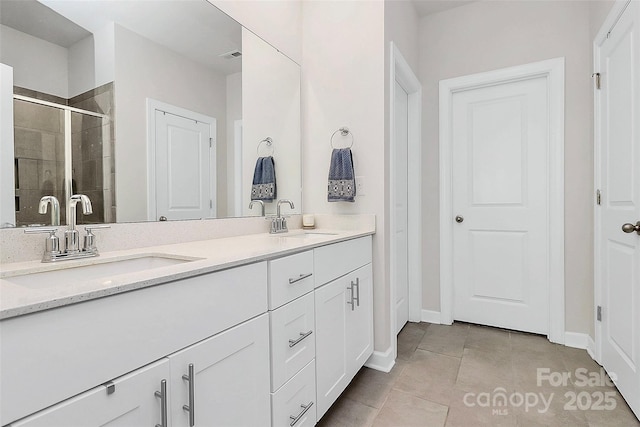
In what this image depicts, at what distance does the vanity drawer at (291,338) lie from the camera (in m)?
1.11

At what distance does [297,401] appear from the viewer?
48.5 inches

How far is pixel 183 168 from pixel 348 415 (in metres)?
1.40

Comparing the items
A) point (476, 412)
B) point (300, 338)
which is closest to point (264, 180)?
point (300, 338)

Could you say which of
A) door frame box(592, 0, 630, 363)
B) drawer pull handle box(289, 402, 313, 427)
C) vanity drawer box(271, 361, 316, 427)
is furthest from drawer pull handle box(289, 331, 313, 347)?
door frame box(592, 0, 630, 363)

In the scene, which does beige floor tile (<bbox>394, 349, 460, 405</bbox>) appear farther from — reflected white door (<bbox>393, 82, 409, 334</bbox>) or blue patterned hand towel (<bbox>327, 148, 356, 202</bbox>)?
blue patterned hand towel (<bbox>327, 148, 356, 202</bbox>)

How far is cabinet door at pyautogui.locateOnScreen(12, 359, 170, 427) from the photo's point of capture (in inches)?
23.0

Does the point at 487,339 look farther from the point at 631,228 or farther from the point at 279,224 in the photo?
the point at 279,224

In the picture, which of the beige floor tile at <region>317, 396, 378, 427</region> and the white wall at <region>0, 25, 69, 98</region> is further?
the beige floor tile at <region>317, 396, 378, 427</region>

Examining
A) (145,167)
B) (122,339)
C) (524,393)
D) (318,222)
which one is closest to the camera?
(122,339)

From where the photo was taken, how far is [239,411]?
3.17ft

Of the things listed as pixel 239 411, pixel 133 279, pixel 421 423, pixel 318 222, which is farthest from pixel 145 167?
pixel 421 423

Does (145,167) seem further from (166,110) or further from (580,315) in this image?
(580,315)

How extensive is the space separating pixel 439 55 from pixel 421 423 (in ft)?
8.75

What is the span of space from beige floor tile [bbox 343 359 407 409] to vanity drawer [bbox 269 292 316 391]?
1.88 ft
